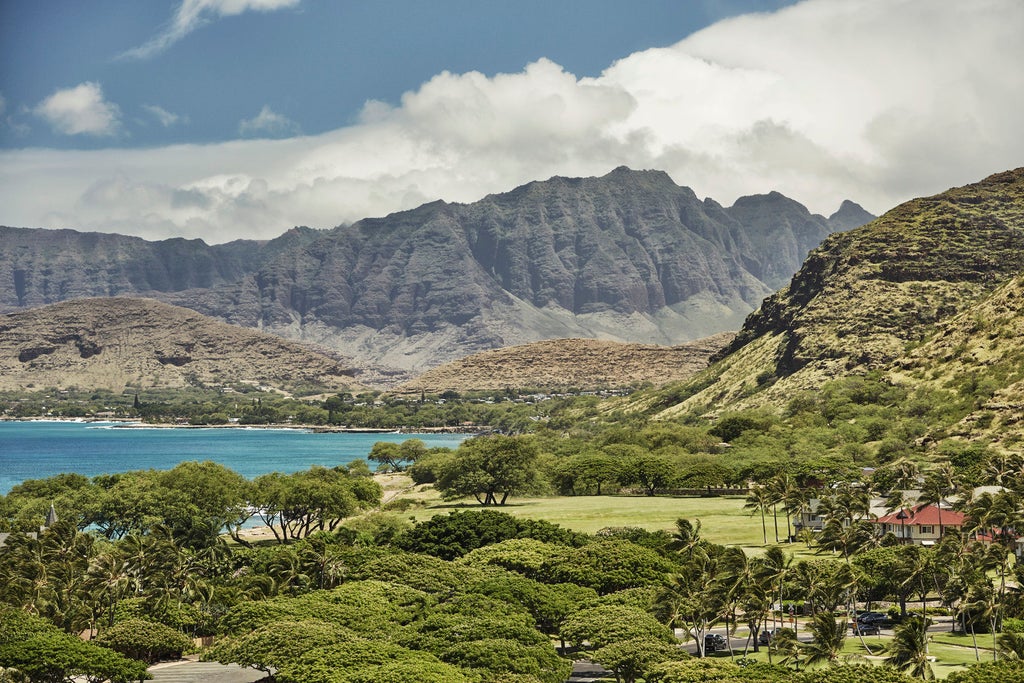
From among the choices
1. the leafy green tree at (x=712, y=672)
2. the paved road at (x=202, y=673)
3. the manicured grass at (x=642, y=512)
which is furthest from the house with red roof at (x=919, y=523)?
the paved road at (x=202, y=673)

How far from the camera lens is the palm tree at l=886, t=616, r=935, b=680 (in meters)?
56.3

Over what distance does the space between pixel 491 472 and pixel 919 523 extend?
5962 centimetres

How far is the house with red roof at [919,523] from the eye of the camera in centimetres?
9631

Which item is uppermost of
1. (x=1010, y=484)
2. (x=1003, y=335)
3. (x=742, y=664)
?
(x=1003, y=335)

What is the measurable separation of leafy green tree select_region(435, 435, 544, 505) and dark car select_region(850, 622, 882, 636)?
2838 inches

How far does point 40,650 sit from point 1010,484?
75.1 meters

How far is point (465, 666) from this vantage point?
60594 millimetres

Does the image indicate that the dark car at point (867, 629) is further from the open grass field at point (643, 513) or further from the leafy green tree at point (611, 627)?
the open grass field at point (643, 513)

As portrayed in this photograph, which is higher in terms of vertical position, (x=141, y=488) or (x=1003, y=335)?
(x=1003, y=335)

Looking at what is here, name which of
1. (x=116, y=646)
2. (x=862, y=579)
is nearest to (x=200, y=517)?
(x=116, y=646)

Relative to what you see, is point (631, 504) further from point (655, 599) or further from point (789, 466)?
point (655, 599)

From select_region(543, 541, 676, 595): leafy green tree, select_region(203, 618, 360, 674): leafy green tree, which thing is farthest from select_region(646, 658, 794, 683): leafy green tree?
select_region(543, 541, 676, 595): leafy green tree

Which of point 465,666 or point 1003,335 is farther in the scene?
point 1003,335

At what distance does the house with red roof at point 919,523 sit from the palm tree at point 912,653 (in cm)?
3975
